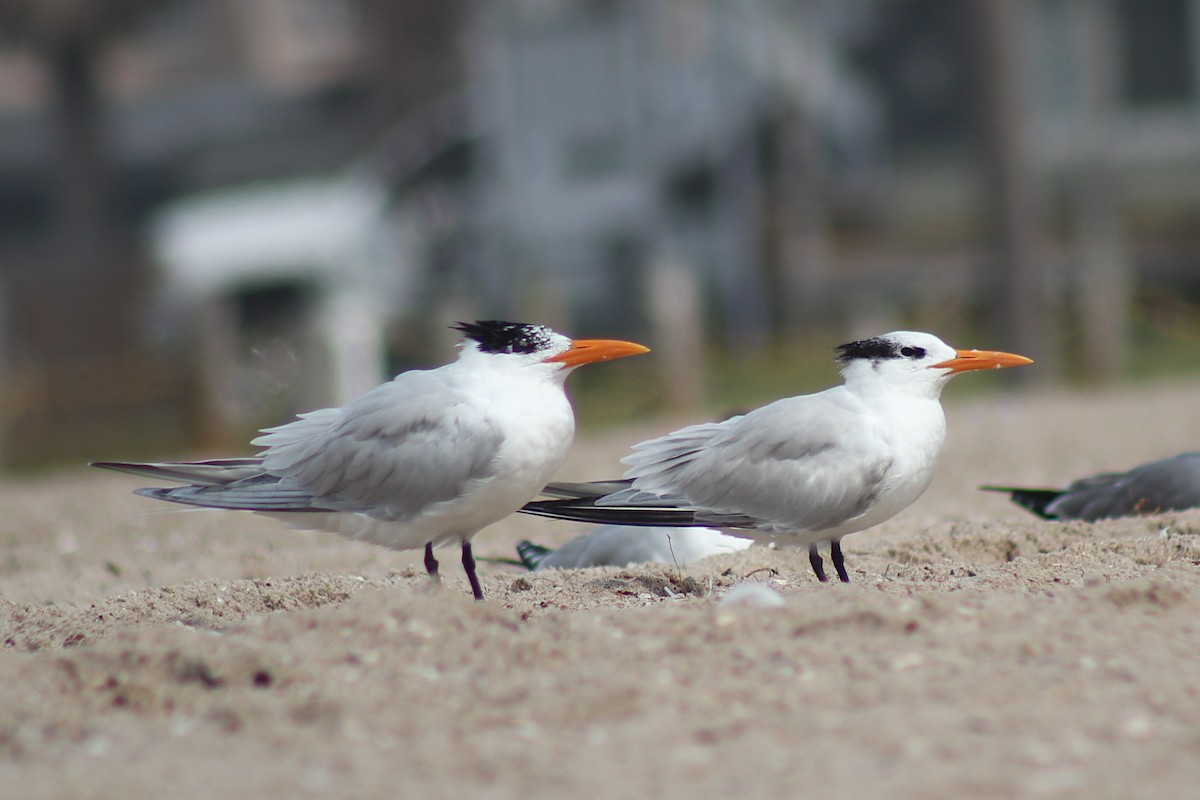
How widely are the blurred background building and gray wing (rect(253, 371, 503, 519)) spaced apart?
304 inches

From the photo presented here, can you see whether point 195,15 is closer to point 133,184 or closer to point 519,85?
point 133,184

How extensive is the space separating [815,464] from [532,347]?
86 centimetres

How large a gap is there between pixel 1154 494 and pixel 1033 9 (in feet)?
43.3

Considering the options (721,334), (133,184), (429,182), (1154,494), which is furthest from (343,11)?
(1154,494)

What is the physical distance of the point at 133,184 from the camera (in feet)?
97.6

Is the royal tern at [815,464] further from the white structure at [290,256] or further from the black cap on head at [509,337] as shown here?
the white structure at [290,256]

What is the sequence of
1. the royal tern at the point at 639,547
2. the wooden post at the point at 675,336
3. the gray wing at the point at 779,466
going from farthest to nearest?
1. the wooden post at the point at 675,336
2. the royal tern at the point at 639,547
3. the gray wing at the point at 779,466

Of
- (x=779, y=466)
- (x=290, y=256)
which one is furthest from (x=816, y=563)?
(x=290, y=256)

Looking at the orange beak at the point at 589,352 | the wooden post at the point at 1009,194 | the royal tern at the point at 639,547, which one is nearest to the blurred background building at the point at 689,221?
the wooden post at the point at 1009,194

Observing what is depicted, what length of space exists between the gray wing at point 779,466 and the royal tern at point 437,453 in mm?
436

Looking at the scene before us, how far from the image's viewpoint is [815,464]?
13.6 feet

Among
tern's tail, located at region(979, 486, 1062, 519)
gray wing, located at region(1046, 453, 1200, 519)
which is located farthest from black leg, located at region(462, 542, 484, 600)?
gray wing, located at region(1046, 453, 1200, 519)

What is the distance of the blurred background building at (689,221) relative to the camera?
486 inches

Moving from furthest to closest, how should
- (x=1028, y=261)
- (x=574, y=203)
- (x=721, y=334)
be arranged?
(x=574, y=203) → (x=721, y=334) → (x=1028, y=261)
